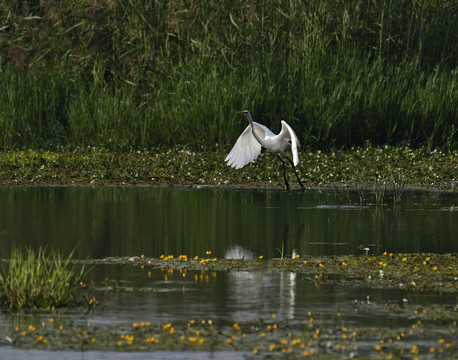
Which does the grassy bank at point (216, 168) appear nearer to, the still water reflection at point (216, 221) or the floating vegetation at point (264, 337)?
the still water reflection at point (216, 221)

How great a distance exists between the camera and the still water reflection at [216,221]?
13953 millimetres

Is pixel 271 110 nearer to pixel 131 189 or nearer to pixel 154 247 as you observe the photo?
pixel 131 189

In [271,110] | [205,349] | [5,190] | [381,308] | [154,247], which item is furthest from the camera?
[271,110]

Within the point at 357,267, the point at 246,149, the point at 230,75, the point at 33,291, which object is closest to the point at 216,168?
the point at 230,75

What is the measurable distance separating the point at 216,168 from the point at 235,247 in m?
9.86

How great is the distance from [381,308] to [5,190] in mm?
12873

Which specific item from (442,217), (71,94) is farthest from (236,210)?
(71,94)

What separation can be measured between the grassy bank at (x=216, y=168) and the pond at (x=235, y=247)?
102 centimetres

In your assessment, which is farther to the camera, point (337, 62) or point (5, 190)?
point (337, 62)

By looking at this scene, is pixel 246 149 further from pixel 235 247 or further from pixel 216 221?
pixel 235 247

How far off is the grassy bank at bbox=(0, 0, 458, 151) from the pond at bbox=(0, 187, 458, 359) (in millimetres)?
4237

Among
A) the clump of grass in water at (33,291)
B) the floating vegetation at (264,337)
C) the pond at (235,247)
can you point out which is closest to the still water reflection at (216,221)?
the pond at (235,247)

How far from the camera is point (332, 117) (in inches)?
998

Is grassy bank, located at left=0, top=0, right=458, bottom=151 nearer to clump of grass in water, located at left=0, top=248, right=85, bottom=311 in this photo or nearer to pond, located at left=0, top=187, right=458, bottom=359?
pond, located at left=0, top=187, right=458, bottom=359
